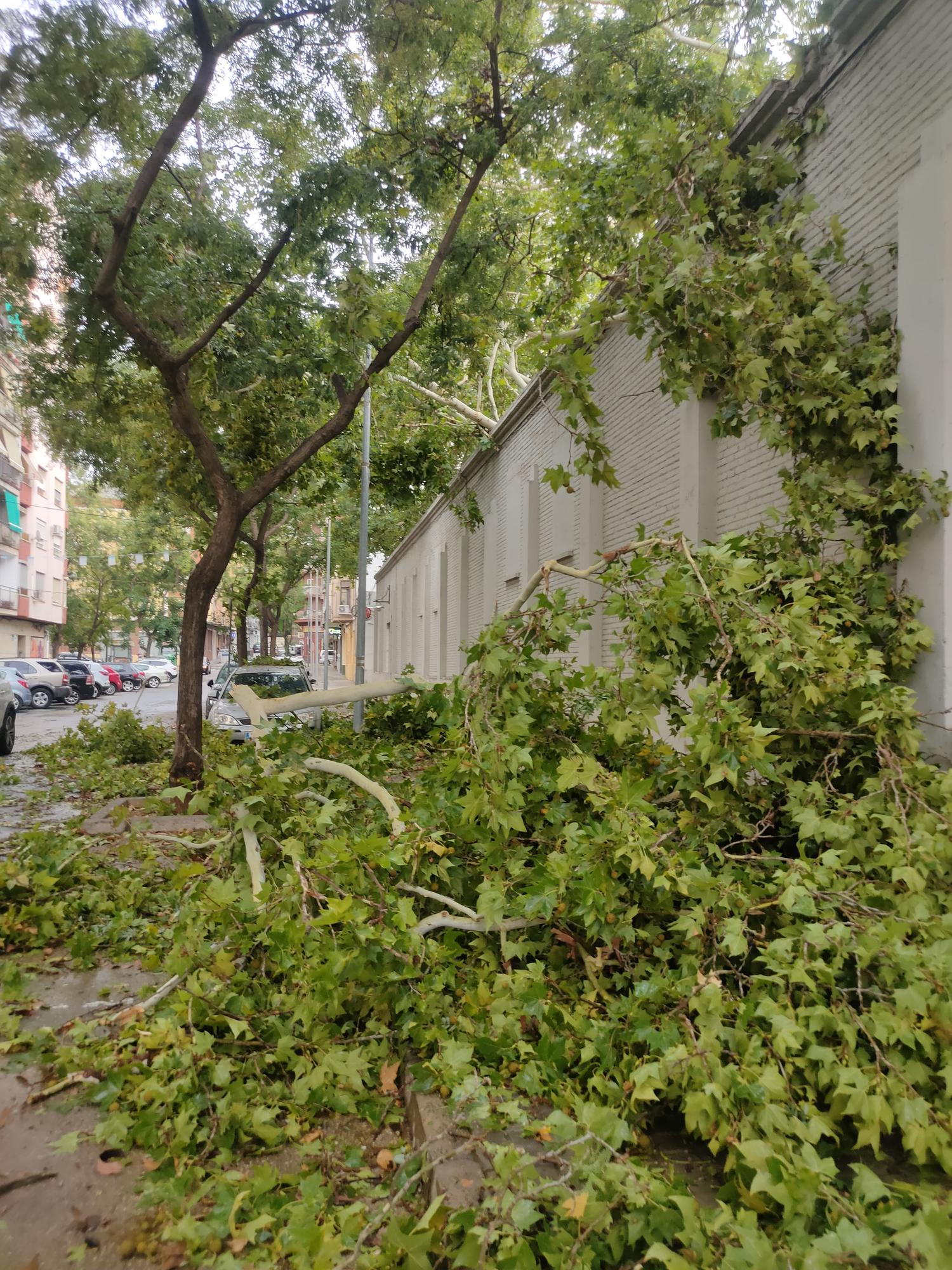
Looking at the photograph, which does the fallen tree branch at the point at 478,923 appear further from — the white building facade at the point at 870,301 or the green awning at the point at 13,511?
the green awning at the point at 13,511

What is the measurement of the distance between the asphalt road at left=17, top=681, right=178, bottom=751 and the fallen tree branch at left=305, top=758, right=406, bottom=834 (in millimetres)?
8840

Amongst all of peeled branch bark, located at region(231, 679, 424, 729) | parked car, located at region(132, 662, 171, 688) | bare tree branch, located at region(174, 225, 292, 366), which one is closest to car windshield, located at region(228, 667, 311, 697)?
bare tree branch, located at region(174, 225, 292, 366)

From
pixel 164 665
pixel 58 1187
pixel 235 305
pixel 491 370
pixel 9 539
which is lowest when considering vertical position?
pixel 58 1187

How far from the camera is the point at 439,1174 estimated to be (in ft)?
9.37

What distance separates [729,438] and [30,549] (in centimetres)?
4675

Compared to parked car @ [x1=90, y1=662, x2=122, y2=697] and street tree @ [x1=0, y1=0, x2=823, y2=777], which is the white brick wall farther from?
parked car @ [x1=90, y1=662, x2=122, y2=697]

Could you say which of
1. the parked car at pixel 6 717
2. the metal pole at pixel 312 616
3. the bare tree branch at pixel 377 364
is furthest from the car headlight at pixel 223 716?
the metal pole at pixel 312 616

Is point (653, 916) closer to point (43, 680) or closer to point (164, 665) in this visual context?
point (43, 680)

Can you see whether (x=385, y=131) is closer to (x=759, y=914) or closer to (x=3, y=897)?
(x=3, y=897)

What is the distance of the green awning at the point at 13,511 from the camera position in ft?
135

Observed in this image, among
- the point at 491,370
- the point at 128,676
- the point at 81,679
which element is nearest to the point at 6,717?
the point at 491,370

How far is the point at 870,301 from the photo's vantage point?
17.9 feet

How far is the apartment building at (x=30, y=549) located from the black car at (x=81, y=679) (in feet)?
29.4

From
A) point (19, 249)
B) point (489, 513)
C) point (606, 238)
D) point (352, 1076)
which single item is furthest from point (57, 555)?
point (352, 1076)
